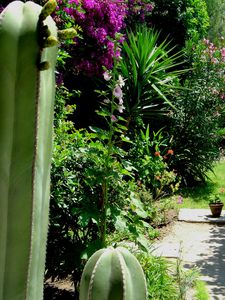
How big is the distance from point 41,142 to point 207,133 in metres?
9.69

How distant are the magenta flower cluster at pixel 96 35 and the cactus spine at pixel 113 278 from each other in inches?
240

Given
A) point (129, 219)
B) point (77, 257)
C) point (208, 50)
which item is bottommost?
point (77, 257)

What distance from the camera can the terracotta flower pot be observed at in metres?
8.10

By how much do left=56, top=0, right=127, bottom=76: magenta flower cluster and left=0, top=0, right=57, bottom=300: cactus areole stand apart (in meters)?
6.24

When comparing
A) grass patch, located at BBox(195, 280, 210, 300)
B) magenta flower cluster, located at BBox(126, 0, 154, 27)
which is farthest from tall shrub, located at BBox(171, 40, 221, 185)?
grass patch, located at BBox(195, 280, 210, 300)

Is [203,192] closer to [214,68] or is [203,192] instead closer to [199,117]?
[199,117]

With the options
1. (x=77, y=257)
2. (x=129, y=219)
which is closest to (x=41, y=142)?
(x=77, y=257)

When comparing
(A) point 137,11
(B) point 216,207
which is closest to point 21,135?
(B) point 216,207

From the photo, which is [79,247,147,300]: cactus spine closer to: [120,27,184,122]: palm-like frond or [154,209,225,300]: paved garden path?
[154,209,225,300]: paved garden path

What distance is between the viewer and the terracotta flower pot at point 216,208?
810 cm

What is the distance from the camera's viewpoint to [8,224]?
1.01m

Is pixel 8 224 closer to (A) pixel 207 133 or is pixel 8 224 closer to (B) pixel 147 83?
(B) pixel 147 83

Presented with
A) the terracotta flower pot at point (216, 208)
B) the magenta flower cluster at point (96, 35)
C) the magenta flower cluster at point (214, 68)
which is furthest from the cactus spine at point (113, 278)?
the magenta flower cluster at point (214, 68)

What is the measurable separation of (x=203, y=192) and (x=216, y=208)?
2024mm
